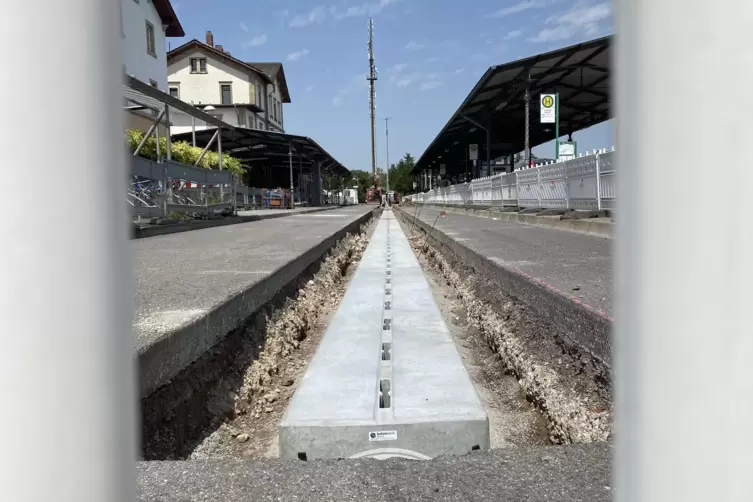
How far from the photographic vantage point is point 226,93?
44.9m

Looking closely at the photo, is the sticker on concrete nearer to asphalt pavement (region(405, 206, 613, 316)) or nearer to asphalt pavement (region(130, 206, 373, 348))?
asphalt pavement (region(130, 206, 373, 348))

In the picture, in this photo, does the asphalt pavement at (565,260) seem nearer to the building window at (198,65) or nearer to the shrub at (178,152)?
the shrub at (178,152)

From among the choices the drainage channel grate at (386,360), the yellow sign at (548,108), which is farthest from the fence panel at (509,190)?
the drainage channel grate at (386,360)

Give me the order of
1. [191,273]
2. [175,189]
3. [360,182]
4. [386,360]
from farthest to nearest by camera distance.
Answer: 1. [360,182]
2. [175,189]
3. [191,273]
4. [386,360]

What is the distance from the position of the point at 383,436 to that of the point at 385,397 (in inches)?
17.7

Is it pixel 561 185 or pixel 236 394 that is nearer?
pixel 236 394

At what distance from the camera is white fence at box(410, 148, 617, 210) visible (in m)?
8.88

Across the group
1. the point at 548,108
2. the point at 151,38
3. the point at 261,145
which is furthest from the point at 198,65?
the point at 548,108

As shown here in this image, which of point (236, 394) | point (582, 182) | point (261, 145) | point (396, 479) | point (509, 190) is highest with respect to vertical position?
point (261, 145)

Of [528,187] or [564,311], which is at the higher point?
[528,187]
